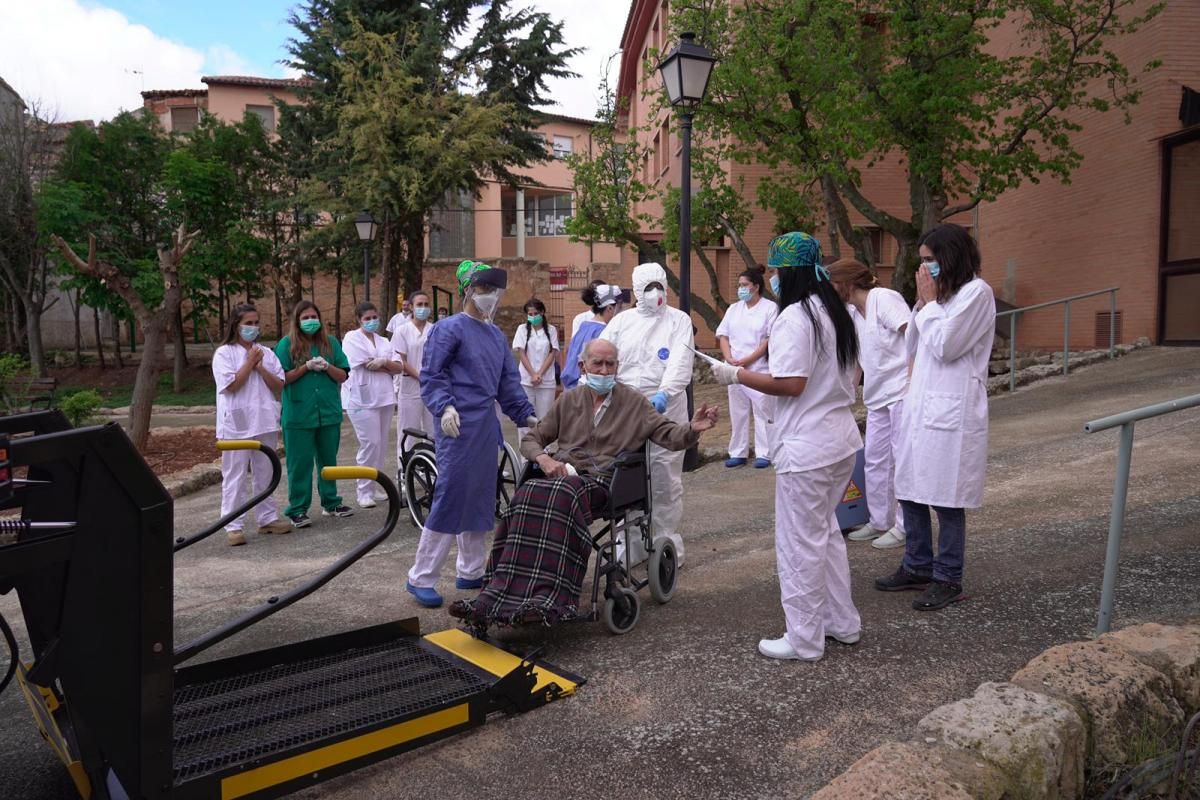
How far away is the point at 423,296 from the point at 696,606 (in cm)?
499

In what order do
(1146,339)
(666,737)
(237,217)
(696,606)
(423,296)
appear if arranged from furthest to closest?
1. (237,217)
2. (1146,339)
3. (423,296)
4. (696,606)
5. (666,737)

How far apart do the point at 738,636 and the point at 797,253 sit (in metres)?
1.82

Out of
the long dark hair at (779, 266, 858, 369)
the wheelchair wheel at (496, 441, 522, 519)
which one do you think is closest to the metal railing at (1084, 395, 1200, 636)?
the long dark hair at (779, 266, 858, 369)

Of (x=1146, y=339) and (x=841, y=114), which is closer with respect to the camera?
(x=841, y=114)

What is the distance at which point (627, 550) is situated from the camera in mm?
4559

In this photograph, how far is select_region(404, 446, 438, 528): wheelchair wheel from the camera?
6965mm

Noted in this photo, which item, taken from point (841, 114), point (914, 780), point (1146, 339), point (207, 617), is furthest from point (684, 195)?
point (1146, 339)

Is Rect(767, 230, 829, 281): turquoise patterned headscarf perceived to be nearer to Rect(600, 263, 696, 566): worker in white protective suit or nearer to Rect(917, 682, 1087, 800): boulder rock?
Rect(600, 263, 696, 566): worker in white protective suit

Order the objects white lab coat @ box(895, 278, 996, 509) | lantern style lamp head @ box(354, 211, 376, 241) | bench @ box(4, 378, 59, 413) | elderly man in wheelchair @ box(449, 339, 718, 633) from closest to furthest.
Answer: elderly man in wheelchair @ box(449, 339, 718, 633), white lab coat @ box(895, 278, 996, 509), bench @ box(4, 378, 59, 413), lantern style lamp head @ box(354, 211, 376, 241)

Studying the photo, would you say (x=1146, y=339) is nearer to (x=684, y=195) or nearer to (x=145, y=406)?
(x=684, y=195)

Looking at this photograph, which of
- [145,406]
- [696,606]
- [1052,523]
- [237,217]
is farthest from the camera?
[237,217]

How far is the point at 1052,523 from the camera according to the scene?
561 cm

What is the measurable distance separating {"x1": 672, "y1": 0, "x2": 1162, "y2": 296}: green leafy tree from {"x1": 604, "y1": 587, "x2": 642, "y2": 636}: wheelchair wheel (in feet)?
28.8

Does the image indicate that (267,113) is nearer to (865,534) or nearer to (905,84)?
(905,84)
